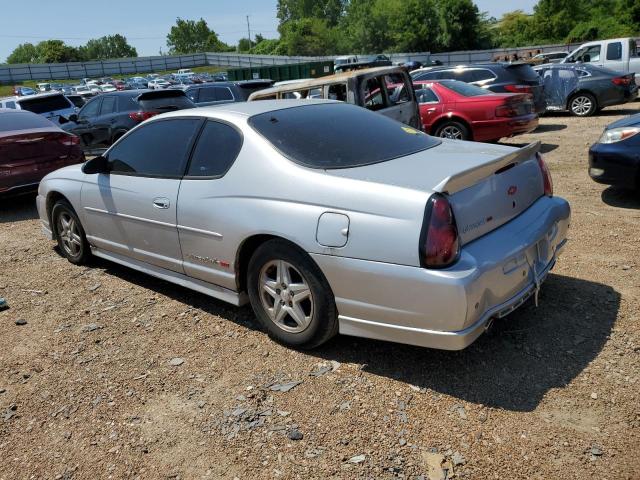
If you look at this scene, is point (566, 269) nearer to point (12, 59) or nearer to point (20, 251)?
point (20, 251)

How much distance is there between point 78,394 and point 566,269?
3707 millimetres

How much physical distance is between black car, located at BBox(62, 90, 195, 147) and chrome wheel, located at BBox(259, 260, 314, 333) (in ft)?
29.9

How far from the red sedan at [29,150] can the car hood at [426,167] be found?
6.19m

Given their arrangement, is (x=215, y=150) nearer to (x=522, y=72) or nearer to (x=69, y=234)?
(x=69, y=234)

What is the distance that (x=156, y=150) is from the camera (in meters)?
4.41

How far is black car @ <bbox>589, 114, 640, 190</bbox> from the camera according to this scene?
601 cm

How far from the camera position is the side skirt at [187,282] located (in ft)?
12.7

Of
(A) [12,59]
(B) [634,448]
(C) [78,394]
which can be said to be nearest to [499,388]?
(B) [634,448]

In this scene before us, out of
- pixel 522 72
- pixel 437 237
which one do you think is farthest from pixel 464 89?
pixel 437 237

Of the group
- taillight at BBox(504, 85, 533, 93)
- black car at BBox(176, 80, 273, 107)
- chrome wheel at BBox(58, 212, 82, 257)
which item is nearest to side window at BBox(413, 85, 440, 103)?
taillight at BBox(504, 85, 533, 93)

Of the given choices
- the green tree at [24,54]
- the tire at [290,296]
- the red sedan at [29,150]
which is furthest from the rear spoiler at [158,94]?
the green tree at [24,54]

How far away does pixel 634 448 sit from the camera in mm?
2539

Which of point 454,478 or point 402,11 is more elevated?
point 402,11

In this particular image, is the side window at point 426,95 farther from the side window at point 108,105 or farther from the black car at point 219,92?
the side window at point 108,105
